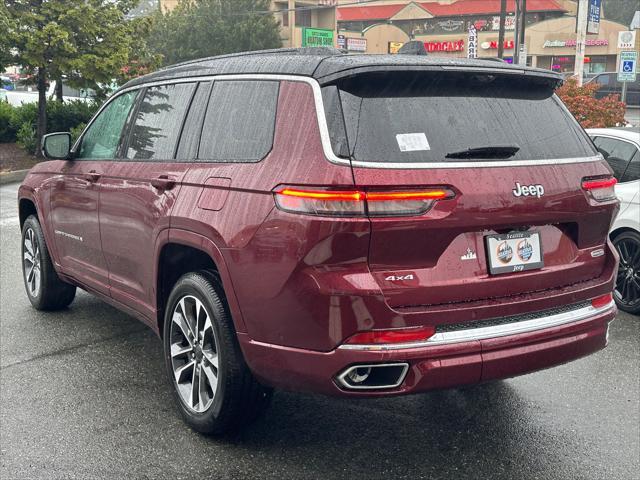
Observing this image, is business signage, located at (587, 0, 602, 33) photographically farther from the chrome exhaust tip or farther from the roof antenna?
the chrome exhaust tip

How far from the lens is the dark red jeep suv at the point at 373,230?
10.2 ft

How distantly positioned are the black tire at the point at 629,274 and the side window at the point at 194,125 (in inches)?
157

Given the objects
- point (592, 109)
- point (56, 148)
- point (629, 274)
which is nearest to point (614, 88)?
point (592, 109)

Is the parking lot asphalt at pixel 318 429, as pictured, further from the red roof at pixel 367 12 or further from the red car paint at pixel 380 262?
the red roof at pixel 367 12

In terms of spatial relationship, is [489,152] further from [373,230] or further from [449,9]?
[449,9]

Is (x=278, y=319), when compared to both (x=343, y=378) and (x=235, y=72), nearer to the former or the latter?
(x=343, y=378)

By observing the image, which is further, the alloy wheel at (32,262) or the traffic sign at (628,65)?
the traffic sign at (628,65)

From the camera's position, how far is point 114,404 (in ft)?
14.3

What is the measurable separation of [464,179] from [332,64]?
0.76m

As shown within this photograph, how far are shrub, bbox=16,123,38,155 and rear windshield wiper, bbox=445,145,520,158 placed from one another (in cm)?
1774

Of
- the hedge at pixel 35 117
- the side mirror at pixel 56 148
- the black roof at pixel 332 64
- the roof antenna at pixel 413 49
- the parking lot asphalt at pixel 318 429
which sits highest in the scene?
the roof antenna at pixel 413 49

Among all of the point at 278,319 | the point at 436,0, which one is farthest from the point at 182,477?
the point at 436,0

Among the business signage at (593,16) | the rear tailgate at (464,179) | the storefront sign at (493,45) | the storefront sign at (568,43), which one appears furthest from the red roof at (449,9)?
the rear tailgate at (464,179)

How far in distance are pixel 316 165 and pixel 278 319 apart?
684 mm
